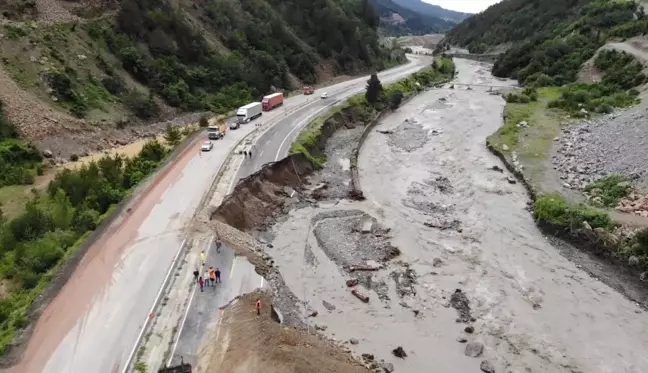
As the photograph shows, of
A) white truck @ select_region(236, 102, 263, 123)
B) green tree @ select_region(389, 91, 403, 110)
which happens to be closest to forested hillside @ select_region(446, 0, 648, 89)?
green tree @ select_region(389, 91, 403, 110)

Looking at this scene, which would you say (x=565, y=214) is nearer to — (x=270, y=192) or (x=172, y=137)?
(x=270, y=192)

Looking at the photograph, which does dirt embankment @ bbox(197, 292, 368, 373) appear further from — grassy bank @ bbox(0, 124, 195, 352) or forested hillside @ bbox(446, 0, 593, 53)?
forested hillside @ bbox(446, 0, 593, 53)

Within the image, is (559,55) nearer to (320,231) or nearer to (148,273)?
(320,231)

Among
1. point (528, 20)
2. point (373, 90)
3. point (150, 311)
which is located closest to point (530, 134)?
point (373, 90)

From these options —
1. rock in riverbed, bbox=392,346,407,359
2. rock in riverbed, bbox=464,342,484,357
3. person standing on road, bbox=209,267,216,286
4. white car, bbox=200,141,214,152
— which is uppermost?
white car, bbox=200,141,214,152

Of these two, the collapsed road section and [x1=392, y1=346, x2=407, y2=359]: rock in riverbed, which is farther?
the collapsed road section

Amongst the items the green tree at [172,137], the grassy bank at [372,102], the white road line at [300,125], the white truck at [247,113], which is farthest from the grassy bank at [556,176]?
the green tree at [172,137]
